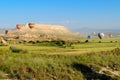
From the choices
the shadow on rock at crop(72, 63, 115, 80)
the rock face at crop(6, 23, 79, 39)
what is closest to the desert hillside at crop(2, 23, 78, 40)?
the rock face at crop(6, 23, 79, 39)

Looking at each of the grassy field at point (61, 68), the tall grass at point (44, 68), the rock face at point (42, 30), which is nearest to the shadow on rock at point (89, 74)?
the grassy field at point (61, 68)

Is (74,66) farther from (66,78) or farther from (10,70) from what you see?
(10,70)

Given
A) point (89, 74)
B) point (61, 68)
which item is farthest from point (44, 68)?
point (89, 74)

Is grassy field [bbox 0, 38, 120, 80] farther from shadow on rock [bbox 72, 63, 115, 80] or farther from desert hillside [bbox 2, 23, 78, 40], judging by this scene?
desert hillside [bbox 2, 23, 78, 40]

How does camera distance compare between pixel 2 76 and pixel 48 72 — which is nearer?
pixel 2 76

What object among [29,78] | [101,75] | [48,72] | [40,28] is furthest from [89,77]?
[40,28]

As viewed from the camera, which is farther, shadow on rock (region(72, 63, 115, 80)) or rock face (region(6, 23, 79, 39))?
rock face (region(6, 23, 79, 39))

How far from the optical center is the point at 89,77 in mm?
21562

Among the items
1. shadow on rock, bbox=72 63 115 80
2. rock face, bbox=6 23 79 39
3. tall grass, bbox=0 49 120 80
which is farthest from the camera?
rock face, bbox=6 23 79 39

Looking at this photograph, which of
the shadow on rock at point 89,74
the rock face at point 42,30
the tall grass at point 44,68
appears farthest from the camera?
the rock face at point 42,30

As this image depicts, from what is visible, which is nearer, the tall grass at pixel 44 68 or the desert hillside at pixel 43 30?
the tall grass at pixel 44 68

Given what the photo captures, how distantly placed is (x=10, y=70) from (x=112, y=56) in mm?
9493

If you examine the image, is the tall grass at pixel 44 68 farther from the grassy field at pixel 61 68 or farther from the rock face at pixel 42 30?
the rock face at pixel 42 30

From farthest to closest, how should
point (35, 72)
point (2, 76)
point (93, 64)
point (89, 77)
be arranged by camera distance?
point (93, 64) < point (89, 77) < point (35, 72) < point (2, 76)
